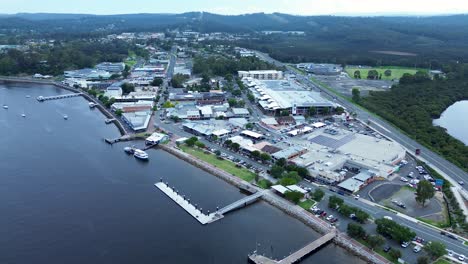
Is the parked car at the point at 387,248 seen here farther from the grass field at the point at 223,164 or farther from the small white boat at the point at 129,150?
the small white boat at the point at 129,150

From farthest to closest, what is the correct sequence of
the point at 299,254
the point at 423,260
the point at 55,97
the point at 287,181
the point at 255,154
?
the point at 55,97
the point at 255,154
the point at 287,181
the point at 299,254
the point at 423,260

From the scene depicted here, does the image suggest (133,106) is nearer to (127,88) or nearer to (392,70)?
(127,88)

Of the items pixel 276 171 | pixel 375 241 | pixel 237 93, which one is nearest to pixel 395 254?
pixel 375 241

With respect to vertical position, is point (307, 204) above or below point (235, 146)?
below

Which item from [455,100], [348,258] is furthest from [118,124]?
[455,100]

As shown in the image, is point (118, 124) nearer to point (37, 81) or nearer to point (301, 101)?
point (301, 101)

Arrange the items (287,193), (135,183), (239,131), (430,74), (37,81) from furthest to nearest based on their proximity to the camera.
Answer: (430,74), (37,81), (239,131), (135,183), (287,193)

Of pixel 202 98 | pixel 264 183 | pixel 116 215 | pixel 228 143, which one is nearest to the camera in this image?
pixel 116 215
